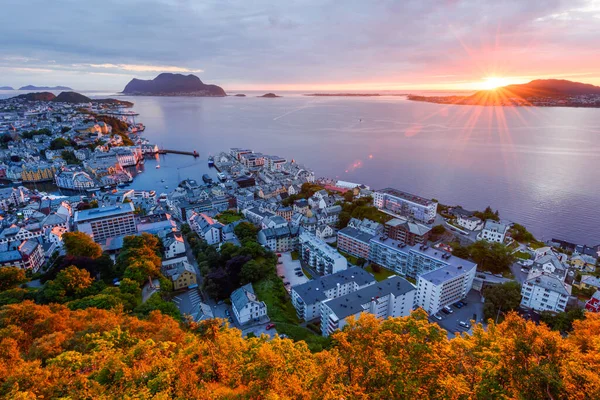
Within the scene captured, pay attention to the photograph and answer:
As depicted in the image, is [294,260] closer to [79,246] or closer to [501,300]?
[501,300]

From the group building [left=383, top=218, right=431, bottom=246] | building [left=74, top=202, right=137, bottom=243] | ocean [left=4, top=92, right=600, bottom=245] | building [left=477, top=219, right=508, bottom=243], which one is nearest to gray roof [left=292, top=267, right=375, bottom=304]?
building [left=383, top=218, right=431, bottom=246]

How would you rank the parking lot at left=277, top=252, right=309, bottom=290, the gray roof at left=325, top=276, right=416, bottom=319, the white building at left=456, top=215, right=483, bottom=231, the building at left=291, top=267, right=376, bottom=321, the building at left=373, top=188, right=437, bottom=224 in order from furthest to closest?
the building at left=373, top=188, right=437, bottom=224, the white building at left=456, top=215, right=483, bottom=231, the parking lot at left=277, top=252, right=309, bottom=290, the building at left=291, top=267, right=376, bottom=321, the gray roof at left=325, top=276, right=416, bottom=319

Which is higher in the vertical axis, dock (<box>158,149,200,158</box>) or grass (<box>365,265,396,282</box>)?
dock (<box>158,149,200,158</box>)

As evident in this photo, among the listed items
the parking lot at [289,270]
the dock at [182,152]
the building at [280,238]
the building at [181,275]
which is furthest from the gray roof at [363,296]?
the dock at [182,152]

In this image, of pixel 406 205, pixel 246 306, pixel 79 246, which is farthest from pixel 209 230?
pixel 406 205

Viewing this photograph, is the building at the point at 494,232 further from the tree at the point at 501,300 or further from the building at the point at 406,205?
the tree at the point at 501,300

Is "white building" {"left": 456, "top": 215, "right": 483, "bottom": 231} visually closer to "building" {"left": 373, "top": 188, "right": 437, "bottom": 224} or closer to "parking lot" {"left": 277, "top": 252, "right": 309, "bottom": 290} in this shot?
"building" {"left": 373, "top": 188, "right": 437, "bottom": 224}

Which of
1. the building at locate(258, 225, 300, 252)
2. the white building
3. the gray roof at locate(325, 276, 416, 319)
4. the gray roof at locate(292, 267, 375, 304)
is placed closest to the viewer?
the gray roof at locate(325, 276, 416, 319)
